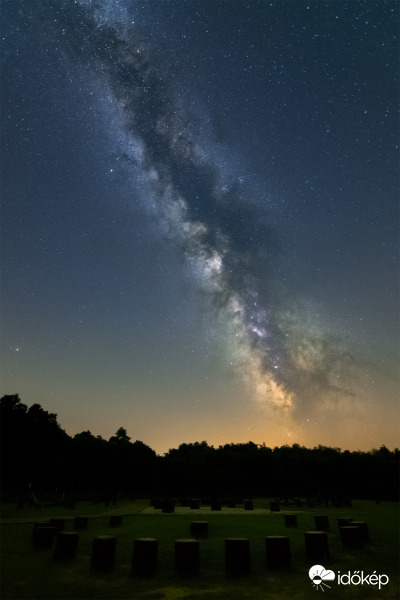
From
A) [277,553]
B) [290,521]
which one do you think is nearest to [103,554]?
[277,553]

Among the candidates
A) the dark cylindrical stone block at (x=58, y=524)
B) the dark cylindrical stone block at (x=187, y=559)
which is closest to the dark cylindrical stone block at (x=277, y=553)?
the dark cylindrical stone block at (x=187, y=559)

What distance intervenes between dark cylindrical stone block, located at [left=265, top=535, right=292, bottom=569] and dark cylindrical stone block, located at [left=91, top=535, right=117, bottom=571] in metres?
3.81

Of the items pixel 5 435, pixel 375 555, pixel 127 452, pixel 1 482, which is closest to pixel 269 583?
pixel 375 555

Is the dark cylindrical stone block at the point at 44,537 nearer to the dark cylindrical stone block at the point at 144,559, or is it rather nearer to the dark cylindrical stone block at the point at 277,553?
Answer: the dark cylindrical stone block at the point at 144,559

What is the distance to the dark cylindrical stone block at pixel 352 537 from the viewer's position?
1176 centimetres

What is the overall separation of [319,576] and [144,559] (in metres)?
3.93

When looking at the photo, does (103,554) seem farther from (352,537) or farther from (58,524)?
(352,537)

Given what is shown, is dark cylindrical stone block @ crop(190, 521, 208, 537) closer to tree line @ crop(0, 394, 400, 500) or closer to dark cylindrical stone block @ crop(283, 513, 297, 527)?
dark cylindrical stone block @ crop(283, 513, 297, 527)

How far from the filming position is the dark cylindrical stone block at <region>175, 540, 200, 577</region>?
8.99 m

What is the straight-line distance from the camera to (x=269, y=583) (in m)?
8.52

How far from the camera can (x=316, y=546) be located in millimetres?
10336

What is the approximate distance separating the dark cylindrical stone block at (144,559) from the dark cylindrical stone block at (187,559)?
590mm

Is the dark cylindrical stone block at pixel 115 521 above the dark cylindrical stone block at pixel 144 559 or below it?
below

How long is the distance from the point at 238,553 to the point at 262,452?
69232mm
